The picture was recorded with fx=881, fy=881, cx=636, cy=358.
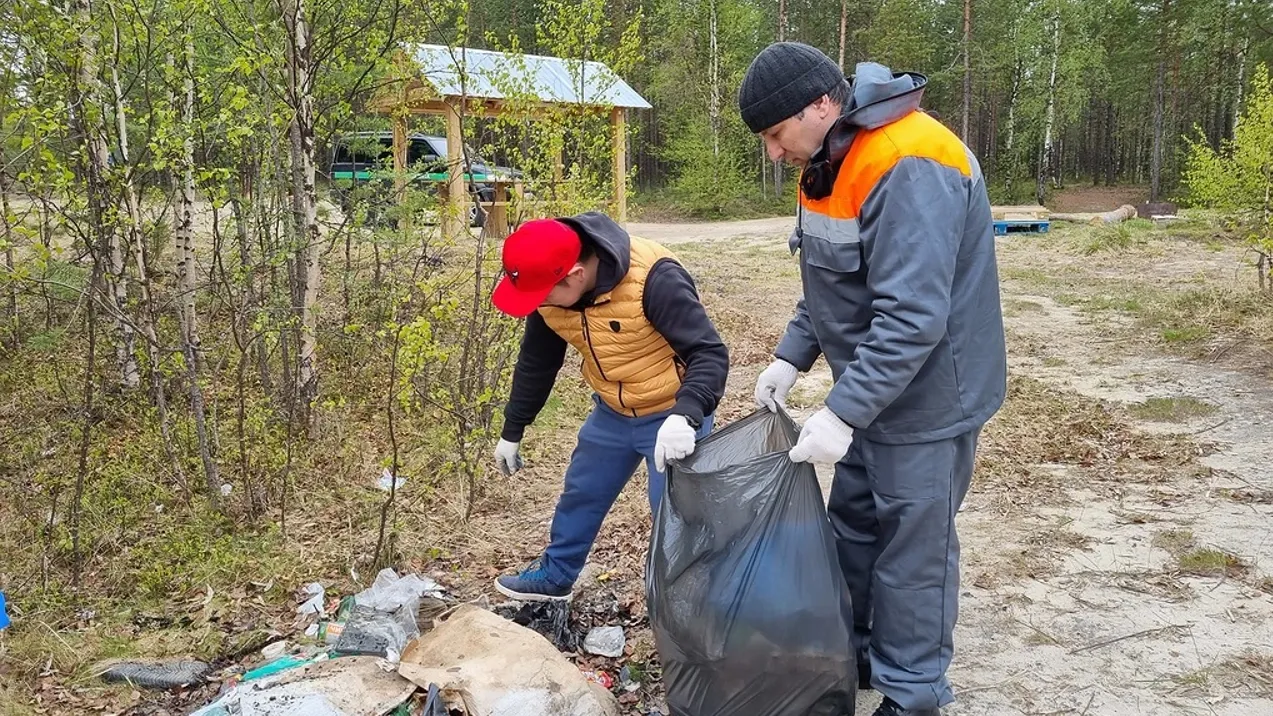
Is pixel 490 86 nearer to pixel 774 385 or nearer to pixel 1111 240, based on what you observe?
pixel 774 385

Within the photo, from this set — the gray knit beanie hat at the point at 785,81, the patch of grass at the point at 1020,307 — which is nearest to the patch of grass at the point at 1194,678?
the gray knit beanie hat at the point at 785,81

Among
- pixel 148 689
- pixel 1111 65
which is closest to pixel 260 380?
pixel 148 689

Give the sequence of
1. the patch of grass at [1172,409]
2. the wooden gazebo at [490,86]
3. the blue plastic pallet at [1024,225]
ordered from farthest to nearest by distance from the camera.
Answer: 1. the blue plastic pallet at [1024,225]
2. the patch of grass at [1172,409]
3. the wooden gazebo at [490,86]

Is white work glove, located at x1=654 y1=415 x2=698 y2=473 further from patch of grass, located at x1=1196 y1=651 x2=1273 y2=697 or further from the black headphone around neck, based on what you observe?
patch of grass, located at x1=1196 y1=651 x2=1273 y2=697

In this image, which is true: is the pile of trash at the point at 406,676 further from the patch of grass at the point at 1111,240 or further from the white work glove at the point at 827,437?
the patch of grass at the point at 1111,240

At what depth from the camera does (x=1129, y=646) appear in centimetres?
264

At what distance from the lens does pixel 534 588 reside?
275cm

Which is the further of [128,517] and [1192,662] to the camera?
[128,517]

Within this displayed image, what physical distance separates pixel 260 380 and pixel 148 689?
2.76m

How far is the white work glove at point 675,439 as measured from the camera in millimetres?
2129

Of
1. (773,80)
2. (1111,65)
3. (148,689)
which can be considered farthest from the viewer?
(1111,65)

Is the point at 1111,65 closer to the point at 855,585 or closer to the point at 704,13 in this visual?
the point at 704,13

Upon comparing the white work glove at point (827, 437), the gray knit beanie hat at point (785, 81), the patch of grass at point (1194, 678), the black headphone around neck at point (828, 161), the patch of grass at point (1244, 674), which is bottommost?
the patch of grass at point (1194, 678)

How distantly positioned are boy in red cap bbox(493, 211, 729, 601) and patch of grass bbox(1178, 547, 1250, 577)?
1.97 meters
